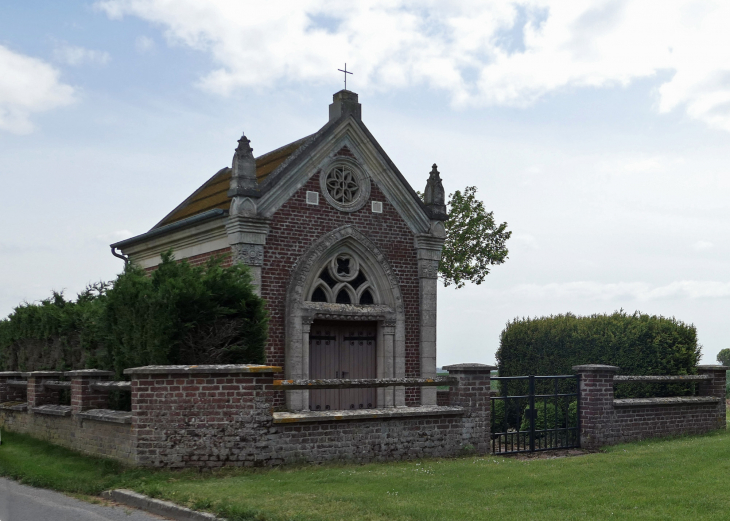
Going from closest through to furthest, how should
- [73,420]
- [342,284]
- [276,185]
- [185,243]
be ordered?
[73,420] → [276,185] → [342,284] → [185,243]

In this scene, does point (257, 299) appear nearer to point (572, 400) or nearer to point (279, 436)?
point (279, 436)

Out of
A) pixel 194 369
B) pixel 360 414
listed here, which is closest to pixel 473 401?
pixel 360 414

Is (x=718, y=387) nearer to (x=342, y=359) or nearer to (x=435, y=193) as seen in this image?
(x=435, y=193)

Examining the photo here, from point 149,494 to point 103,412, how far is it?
2.95 m

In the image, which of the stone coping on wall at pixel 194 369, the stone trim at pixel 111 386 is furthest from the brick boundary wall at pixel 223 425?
the stone trim at pixel 111 386

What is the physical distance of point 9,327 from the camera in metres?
19.3

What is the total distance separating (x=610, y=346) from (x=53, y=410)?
1227 cm

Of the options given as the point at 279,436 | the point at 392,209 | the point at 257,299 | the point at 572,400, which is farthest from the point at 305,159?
→ the point at 572,400

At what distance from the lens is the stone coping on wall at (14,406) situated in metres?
15.5

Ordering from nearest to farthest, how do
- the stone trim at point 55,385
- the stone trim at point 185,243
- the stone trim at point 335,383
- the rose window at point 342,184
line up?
the stone trim at point 335,383
the stone trim at point 55,385
the stone trim at point 185,243
the rose window at point 342,184

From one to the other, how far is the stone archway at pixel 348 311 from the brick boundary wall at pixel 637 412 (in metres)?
4.03

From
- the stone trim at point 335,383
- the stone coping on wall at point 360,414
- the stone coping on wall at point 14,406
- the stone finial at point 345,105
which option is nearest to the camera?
the stone coping on wall at point 360,414

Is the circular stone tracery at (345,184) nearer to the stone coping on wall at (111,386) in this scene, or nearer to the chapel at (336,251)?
the chapel at (336,251)

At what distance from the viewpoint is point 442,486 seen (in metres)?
9.58
